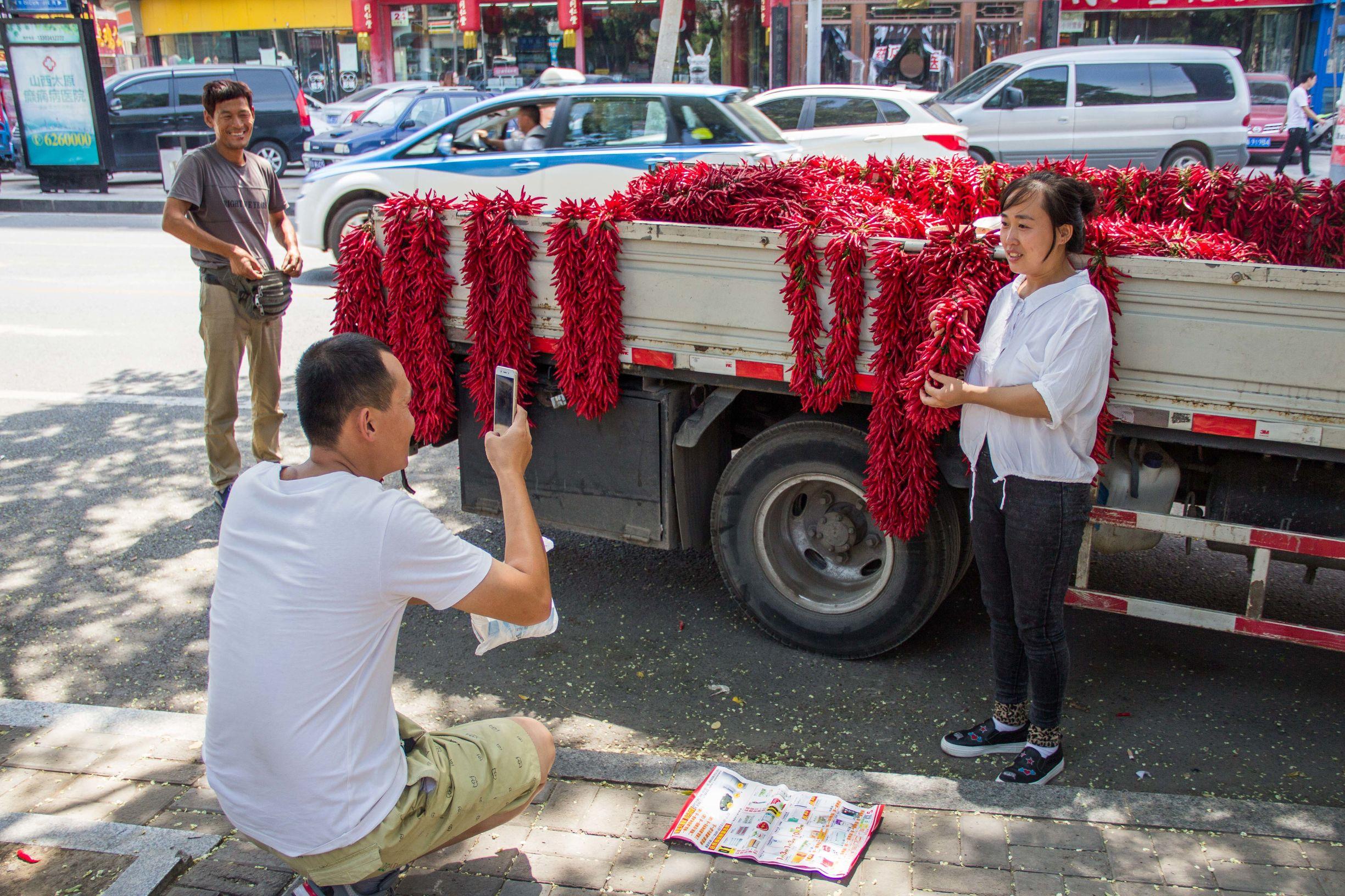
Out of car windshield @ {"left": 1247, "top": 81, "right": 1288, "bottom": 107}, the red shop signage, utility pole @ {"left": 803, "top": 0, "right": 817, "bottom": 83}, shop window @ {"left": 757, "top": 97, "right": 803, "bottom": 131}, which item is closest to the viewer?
shop window @ {"left": 757, "top": 97, "right": 803, "bottom": 131}

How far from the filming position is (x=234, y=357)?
6004mm

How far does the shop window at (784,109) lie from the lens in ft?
47.5

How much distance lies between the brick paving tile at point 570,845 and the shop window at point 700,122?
28.4 feet

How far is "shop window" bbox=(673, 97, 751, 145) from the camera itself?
10.9 m

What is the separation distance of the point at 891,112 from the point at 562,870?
12.5 meters

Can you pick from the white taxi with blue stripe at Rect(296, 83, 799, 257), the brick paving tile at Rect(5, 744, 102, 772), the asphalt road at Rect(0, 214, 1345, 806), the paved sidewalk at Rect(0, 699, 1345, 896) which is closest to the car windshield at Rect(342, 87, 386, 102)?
the white taxi with blue stripe at Rect(296, 83, 799, 257)

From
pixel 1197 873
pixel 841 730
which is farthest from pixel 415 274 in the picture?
pixel 1197 873

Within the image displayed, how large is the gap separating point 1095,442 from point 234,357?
4419 millimetres

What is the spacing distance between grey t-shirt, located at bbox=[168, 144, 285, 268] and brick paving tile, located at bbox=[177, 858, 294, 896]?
364 cm

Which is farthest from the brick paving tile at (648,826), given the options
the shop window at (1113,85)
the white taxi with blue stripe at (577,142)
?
the shop window at (1113,85)

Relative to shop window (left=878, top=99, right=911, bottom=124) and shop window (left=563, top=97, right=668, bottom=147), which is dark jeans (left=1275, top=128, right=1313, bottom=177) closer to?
shop window (left=878, top=99, right=911, bottom=124)

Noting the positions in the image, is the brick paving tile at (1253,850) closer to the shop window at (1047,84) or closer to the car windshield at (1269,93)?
the shop window at (1047,84)

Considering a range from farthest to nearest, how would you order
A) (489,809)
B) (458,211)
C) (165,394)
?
(165,394)
(458,211)
(489,809)

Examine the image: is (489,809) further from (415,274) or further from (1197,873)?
(415,274)
